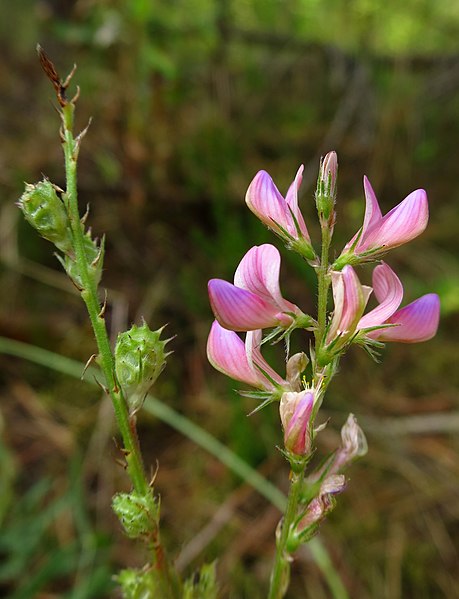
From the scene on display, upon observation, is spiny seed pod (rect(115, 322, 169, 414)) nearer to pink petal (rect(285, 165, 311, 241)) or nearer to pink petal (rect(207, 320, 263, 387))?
pink petal (rect(207, 320, 263, 387))

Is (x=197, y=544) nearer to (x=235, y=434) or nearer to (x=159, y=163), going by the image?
(x=235, y=434)

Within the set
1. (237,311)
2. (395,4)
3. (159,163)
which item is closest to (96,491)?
(159,163)

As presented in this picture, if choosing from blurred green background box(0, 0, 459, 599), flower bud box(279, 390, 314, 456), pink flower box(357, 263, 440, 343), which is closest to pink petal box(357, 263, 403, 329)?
pink flower box(357, 263, 440, 343)

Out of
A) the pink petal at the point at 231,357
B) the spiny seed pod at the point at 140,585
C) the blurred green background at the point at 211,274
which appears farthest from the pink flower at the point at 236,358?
the blurred green background at the point at 211,274

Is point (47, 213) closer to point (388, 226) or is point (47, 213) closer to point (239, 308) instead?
point (239, 308)

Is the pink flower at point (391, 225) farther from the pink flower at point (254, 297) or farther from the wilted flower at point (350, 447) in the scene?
the wilted flower at point (350, 447)

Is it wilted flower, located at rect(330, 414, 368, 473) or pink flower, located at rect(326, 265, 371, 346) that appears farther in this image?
wilted flower, located at rect(330, 414, 368, 473)
